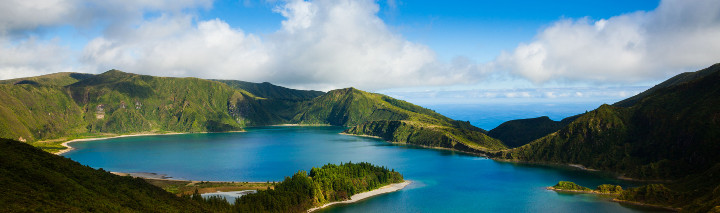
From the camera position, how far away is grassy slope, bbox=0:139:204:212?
60.6m

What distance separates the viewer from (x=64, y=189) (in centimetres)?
6894

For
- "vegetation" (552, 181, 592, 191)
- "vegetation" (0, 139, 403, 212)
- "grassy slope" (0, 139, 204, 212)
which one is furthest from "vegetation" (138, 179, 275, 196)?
"vegetation" (552, 181, 592, 191)

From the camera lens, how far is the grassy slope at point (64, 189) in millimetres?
60625

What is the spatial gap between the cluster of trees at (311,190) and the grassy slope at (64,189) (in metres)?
13.8

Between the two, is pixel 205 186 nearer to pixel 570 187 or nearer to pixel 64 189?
pixel 64 189

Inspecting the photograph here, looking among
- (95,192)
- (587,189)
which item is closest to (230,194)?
(95,192)

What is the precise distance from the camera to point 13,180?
6550 centimetres

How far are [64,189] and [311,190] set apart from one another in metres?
64.4

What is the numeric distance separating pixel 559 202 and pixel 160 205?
109003 millimetres

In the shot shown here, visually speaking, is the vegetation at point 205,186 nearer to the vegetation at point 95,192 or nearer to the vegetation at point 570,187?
the vegetation at point 95,192

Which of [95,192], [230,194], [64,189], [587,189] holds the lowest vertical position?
[230,194]

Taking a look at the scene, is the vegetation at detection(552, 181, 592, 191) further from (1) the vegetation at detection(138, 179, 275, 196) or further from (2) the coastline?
(1) the vegetation at detection(138, 179, 275, 196)

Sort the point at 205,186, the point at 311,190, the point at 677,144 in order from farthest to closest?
the point at 677,144, the point at 205,186, the point at 311,190

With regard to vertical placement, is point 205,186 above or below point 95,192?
below
